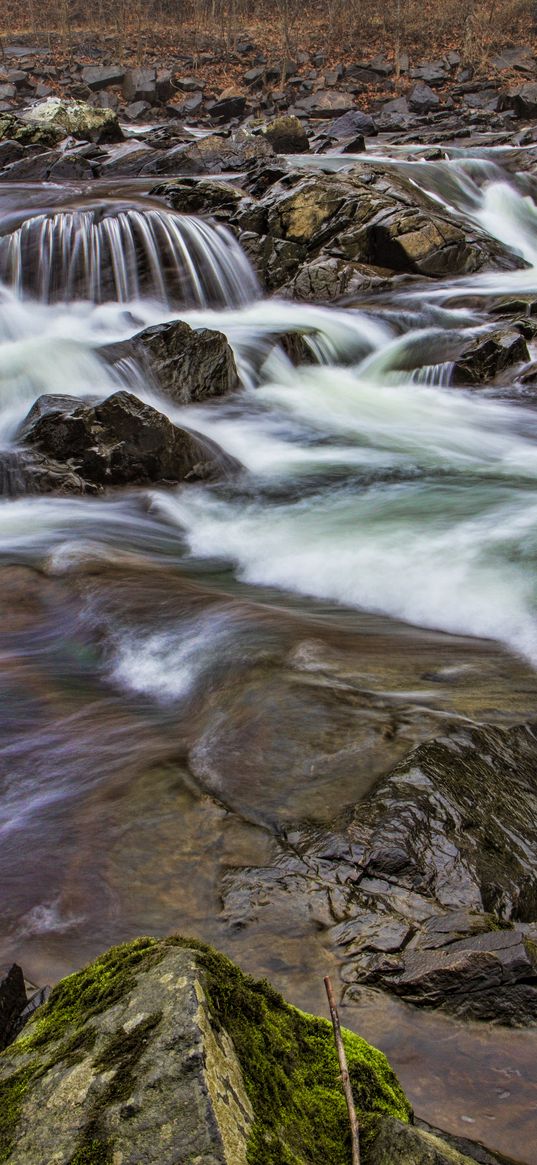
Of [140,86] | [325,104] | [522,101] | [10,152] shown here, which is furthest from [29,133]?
[522,101]

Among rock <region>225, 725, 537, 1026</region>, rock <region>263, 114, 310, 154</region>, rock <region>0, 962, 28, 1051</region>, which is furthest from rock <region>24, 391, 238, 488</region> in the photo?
rock <region>263, 114, 310, 154</region>

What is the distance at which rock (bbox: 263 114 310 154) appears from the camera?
25.2m

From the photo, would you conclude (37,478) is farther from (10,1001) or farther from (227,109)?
(227,109)

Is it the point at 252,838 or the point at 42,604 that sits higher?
the point at 252,838

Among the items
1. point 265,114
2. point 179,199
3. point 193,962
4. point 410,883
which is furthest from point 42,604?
point 265,114

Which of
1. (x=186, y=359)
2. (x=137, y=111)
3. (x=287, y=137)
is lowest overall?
(x=186, y=359)

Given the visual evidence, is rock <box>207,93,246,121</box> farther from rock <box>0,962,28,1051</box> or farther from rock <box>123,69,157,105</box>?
rock <box>0,962,28,1051</box>

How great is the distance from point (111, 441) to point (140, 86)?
3471cm

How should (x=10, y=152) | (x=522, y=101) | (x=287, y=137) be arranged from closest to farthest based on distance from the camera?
(x=10, y=152)
(x=287, y=137)
(x=522, y=101)

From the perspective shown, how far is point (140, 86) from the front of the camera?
36.8 meters

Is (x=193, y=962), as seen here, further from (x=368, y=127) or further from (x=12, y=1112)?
(x=368, y=127)

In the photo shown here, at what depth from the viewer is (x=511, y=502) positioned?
8422 mm

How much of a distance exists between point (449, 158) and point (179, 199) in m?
9.22

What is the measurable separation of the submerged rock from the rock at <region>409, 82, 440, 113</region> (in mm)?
37659
